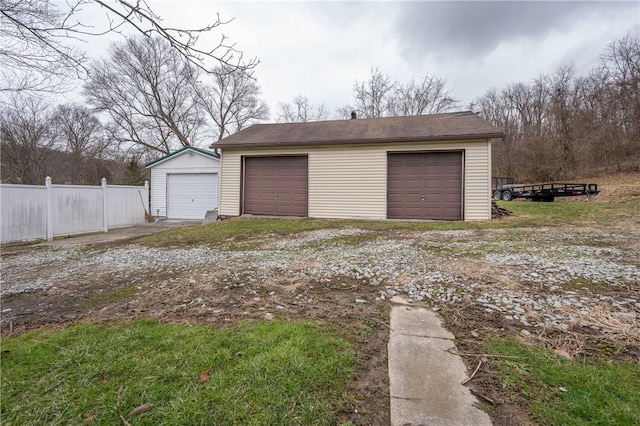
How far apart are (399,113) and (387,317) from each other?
1044 inches

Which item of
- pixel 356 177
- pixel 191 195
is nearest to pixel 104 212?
pixel 191 195

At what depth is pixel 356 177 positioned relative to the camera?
10711 millimetres

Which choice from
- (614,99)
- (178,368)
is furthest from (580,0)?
(614,99)

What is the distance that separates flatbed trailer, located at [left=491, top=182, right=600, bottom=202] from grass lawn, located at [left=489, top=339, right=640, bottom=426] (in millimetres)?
15187

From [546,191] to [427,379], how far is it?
55.2 ft

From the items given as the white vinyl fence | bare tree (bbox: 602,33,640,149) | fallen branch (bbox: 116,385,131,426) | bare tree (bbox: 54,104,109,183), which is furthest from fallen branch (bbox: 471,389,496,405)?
bare tree (bbox: 54,104,109,183)

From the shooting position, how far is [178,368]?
6.36 feet

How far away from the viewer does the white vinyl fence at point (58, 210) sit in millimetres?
7871

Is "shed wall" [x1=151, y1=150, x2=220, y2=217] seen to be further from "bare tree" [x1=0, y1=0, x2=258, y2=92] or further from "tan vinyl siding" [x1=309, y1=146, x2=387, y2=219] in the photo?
"bare tree" [x1=0, y1=0, x2=258, y2=92]

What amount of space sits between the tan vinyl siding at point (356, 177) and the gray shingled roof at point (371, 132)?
0.33 m

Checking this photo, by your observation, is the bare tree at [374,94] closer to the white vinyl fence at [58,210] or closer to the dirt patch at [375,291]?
the white vinyl fence at [58,210]

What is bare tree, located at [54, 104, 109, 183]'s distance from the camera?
68.5 feet

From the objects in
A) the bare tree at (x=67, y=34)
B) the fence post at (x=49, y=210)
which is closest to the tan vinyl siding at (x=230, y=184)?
the fence post at (x=49, y=210)

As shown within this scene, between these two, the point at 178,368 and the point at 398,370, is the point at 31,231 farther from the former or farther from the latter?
the point at 398,370
